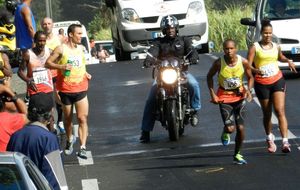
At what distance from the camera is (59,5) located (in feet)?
264

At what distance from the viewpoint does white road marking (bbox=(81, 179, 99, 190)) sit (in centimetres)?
1227


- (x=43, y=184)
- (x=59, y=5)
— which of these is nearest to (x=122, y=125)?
(x=43, y=184)

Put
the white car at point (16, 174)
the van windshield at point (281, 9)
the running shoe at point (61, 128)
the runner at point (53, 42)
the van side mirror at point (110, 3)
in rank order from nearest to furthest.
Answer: the white car at point (16, 174) → the runner at point (53, 42) → the running shoe at point (61, 128) → the van windshield at point (281, 9) → the van side mirror at point (110, 3)

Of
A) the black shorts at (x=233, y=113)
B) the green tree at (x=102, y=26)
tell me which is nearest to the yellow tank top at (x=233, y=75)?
the black shorts at (x=233, y=113)

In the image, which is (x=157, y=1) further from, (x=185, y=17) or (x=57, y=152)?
(x=57, y=152)

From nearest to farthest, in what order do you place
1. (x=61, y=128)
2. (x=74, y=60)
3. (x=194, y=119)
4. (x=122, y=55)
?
(x=74, y=60) < (x=194, y=119) < (x=61, y=128) < (x=122, y=55)

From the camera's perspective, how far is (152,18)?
26.1 meters

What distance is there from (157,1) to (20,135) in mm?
16764

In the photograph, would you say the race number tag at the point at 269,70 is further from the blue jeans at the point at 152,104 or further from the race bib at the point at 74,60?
the race bib at the point at 74,60

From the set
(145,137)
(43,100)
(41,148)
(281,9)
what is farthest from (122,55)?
(41,148)

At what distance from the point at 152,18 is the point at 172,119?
37.5ft

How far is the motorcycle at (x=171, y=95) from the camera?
1494 centimetres

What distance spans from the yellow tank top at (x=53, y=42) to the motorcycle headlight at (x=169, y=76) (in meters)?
1.62

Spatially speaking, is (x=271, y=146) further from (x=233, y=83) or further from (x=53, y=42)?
(x=53, y=42)
